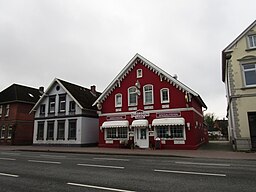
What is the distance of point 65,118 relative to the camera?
2970cm

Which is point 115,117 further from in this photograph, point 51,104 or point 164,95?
point 51,104

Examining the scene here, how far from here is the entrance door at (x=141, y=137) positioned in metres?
23.3

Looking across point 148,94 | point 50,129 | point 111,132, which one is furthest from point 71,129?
point 148,94

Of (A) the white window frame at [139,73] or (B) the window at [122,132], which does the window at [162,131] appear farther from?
(A) the white window frame at [139,73]

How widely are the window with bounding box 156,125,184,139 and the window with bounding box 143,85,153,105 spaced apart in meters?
3.29

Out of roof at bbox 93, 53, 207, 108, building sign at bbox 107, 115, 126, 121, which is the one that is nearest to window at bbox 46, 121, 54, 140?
roof at bbox 93, 53, 207, 108

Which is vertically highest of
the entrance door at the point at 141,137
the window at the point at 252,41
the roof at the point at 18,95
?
the window at the point at 252,41

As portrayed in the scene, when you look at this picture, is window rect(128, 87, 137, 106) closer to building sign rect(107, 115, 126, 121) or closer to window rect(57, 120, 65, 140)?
building sign rect(107, 115, 126, 121)

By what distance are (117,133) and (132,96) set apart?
4.83 meters

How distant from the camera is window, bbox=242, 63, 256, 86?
62.6 ft

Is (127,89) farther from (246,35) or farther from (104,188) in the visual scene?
(104,188)

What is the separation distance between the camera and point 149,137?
23062 millimetres

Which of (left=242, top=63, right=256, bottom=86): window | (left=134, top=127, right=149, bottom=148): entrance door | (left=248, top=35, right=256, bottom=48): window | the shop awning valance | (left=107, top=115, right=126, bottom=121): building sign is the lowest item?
(left=134, top=127, right=149, bottom=148): entrance door

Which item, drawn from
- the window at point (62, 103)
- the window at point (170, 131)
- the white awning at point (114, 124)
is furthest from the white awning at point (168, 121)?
the window at point (62, 103)
